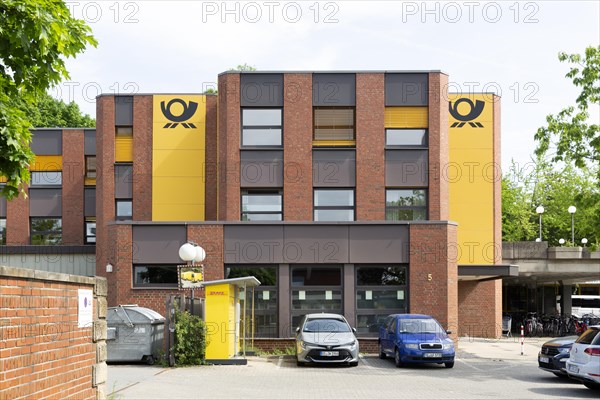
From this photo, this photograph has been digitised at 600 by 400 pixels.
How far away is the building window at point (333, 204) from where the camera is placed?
1328 inches

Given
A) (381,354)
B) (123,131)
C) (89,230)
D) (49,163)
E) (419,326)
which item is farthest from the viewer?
(49,163)

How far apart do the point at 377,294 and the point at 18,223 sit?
22043 millimetres

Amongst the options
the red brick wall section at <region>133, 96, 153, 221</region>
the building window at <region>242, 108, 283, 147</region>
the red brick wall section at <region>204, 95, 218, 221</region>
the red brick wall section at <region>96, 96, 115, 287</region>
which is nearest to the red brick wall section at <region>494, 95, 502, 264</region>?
the building window at <region>242, 108, 283, 147</region>

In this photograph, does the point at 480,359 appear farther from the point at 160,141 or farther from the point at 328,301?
the point at 160,141

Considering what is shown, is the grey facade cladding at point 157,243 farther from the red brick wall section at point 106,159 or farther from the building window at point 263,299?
the red brick wall section at point 106,159

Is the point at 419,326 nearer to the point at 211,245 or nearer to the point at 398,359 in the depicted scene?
the point at 398,359

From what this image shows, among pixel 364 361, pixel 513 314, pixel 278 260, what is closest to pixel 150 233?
pixel 278 260

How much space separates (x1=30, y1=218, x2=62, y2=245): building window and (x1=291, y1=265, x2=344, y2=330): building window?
18.3 meters

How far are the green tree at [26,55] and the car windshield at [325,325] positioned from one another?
467 inches

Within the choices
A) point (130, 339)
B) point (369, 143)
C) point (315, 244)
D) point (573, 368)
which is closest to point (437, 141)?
point (369, 143)

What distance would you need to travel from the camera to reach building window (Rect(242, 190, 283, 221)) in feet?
111

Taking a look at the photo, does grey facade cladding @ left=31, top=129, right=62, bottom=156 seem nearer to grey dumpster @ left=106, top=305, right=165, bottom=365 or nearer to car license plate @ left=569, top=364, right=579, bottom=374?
grey dumpster @ left=106, top=305, right=165, bottom=365

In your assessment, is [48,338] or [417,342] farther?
[417,342]

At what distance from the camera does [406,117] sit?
33625mm
